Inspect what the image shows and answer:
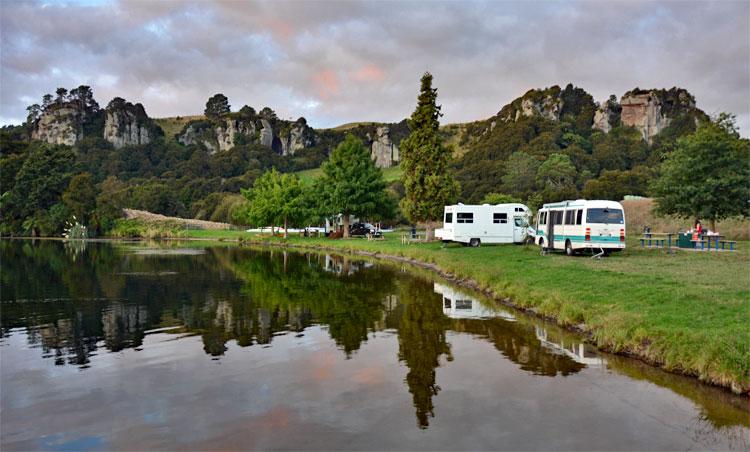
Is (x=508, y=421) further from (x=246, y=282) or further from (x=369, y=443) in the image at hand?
(x=246, y=282)

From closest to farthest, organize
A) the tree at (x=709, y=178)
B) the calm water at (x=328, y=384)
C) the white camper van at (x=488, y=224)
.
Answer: the calm water at (x=328, y=384) < the tree at (x=709, y=178) < the white camper van at (x=488, y=224)

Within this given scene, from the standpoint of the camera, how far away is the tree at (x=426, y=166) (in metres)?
51.1

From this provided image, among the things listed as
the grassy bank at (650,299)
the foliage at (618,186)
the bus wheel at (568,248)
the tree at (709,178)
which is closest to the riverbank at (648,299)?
the grassy bank at (650,299)

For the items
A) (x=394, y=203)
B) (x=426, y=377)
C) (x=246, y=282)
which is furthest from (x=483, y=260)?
(x=394, y=203)

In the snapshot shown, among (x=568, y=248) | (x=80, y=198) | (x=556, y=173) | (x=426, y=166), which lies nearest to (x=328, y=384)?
(x=568, y=248)

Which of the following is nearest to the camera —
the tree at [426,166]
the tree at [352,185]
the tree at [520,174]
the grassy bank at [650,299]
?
the grassy bank at [650,299]

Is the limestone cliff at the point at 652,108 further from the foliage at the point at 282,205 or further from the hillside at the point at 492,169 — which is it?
the foliage at the point at 282,205

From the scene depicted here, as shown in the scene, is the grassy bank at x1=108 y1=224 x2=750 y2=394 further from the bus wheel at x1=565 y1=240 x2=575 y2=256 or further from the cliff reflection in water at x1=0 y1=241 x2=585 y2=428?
the bus wheel at x1=565 y1=240 x2=575 y2=256

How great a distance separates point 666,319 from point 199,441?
36.9ft

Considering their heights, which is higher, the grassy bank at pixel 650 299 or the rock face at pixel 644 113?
the rock face at pixel 644 113

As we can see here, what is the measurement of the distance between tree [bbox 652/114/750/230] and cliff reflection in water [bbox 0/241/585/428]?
2138 centimetres

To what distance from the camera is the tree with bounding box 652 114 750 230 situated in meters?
37.7

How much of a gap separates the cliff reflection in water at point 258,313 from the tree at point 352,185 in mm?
27581

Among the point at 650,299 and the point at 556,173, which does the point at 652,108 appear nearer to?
the point at 556,173
